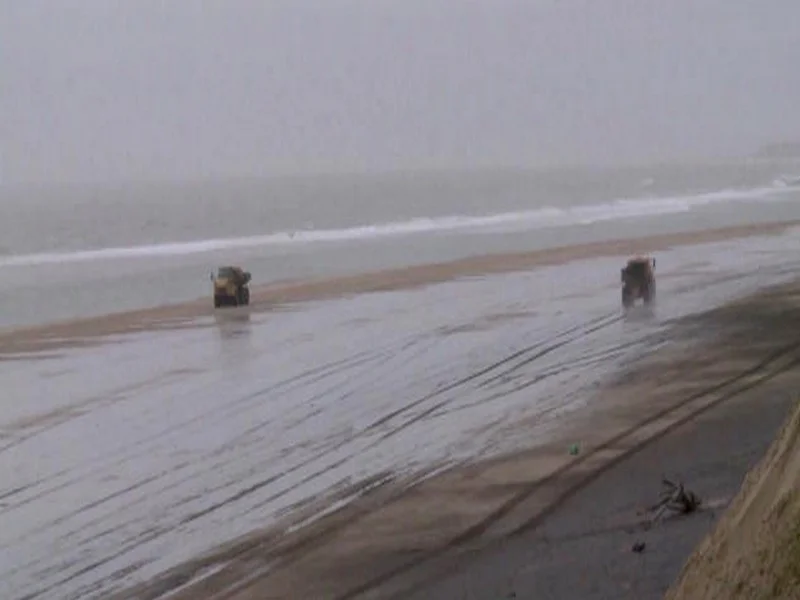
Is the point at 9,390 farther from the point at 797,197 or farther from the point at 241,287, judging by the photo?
the point at 797,197

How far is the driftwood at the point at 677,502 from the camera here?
10641 millimetres

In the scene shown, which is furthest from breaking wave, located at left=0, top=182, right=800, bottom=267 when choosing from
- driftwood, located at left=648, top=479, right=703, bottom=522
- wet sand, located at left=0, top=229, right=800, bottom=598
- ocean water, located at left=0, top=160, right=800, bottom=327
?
driftwood, located at left=648, top=479, right=703, bottom=522

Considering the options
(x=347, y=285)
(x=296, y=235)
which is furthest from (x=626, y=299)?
(x=296, y=235)

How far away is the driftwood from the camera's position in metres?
10.6

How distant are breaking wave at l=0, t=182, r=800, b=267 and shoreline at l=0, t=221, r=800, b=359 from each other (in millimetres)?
20780

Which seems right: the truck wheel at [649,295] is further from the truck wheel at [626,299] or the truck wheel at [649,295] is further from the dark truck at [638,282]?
the truck wheel at [626,299]

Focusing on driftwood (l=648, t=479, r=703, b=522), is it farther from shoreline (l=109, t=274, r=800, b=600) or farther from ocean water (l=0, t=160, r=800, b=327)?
ocean water (l=0, t=160, r=800, b=327)

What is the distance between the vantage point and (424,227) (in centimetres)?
7975

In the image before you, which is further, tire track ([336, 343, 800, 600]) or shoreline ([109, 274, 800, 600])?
shoreline ([109, 274, 800, 600])

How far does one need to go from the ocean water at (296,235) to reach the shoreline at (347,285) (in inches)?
110

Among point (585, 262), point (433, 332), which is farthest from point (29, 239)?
point (433, 332)

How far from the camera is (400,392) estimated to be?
813 inches

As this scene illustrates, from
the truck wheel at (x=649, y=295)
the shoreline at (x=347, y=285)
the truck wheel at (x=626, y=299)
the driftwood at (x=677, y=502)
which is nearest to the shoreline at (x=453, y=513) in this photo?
the driftwood at (x=677, y=502)

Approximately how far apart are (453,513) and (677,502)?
2434mm
